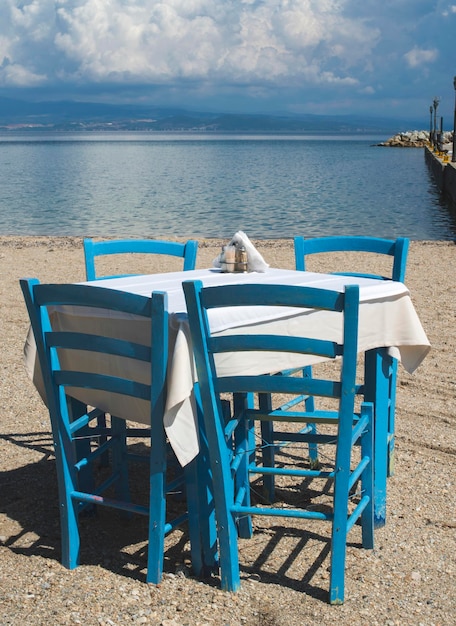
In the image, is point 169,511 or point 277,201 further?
point 277,201

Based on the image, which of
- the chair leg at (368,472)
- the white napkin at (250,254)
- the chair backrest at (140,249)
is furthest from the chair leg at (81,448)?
the chair leg at (368,472)

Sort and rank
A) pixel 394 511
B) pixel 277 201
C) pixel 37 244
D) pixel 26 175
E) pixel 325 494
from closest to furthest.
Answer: pixel 394 511, pixel 325 494, pixel 37 244, pixel 277 201, pixel 26 175

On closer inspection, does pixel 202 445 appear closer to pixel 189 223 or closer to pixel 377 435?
pixel 377 435

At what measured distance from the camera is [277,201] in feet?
88.5

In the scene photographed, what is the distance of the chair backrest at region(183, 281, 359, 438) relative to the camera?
2.58 metres

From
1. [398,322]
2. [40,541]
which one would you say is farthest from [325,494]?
[40,541]

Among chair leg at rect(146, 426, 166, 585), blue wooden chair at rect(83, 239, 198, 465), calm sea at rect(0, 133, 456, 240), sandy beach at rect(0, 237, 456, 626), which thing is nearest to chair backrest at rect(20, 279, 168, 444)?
chair leg at rect(146, 426, 166, 585)

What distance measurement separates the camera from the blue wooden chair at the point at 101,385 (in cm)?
270

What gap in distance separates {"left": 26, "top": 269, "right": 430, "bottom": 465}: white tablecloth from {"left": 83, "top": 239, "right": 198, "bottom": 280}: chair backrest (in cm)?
60

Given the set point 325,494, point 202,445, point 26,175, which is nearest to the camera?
point 202,445

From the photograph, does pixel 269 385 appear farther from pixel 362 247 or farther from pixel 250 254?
pixel 362 247

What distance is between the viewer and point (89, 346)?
2865 mm

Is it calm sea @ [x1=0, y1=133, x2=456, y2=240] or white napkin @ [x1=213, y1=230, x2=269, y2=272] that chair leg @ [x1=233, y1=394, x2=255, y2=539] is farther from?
calm sea @ [x1=0, y1=133, x2=456, y2=240]

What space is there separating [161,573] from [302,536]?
696mm
